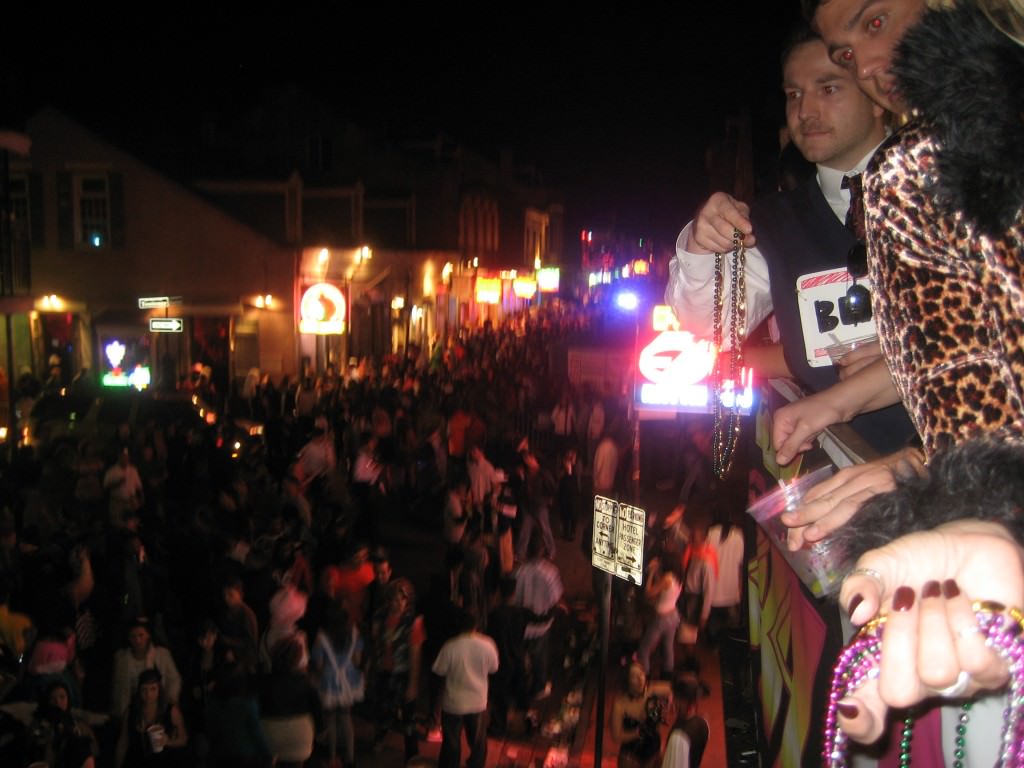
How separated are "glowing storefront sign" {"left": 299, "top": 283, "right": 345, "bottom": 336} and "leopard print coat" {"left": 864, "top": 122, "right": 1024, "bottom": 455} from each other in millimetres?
24960

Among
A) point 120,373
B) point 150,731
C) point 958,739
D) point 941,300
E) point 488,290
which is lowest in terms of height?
point 150,731

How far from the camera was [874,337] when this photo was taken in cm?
292

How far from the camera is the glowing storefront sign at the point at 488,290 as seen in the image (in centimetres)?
4726

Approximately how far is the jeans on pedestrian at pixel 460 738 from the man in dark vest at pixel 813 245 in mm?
6316

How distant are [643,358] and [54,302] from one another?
1968 cm

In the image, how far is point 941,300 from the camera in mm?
1366

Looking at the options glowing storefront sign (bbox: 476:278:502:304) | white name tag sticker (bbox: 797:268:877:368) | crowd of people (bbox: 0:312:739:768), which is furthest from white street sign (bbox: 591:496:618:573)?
glowing storefront sign (bbox: 476:278:502:304)

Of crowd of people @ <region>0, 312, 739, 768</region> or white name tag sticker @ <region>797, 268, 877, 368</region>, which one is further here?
crowd of people @ <region>0, 312, 739, 768</region>

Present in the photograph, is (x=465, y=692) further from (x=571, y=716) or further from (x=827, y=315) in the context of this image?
(x=827, y=315)

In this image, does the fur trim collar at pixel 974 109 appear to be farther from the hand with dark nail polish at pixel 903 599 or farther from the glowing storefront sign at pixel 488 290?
the glowing storefront sign at pixel 488 290

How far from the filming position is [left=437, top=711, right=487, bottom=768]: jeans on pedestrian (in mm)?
8570

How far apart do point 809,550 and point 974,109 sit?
0.88 meters

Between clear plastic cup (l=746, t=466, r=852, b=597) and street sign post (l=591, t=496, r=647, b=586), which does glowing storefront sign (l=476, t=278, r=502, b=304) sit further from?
clear plastic cup (l=746, t=466, r=852, b=597)

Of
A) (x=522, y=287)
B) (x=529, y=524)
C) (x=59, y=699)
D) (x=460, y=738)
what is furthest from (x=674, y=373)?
(x=522, y=287)
